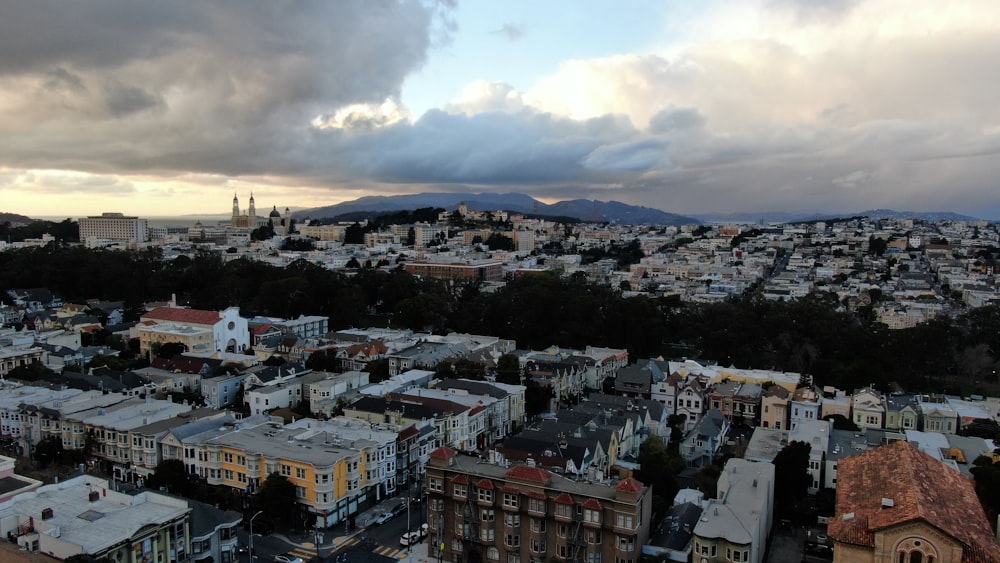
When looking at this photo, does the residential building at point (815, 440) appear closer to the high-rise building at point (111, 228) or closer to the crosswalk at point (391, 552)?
the crosswalk at point (391, 552)

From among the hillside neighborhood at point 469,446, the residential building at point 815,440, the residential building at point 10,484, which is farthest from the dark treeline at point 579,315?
the residential building at point 10,484

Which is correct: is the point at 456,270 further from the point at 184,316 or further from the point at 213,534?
the point at 213,534

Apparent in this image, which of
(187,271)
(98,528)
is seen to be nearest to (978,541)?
(98,528)

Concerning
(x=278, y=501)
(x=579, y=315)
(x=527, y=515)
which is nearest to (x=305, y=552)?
(x=278, y=501)

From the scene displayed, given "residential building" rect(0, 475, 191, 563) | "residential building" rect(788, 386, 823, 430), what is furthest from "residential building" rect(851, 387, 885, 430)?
"residential building" rect(0, 475, 191, 563)

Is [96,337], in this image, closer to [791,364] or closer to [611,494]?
[611,494]

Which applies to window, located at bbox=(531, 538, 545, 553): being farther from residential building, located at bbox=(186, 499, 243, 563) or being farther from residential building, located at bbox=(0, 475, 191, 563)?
residential building, located at bbox=(0, 475, 191, 563)
